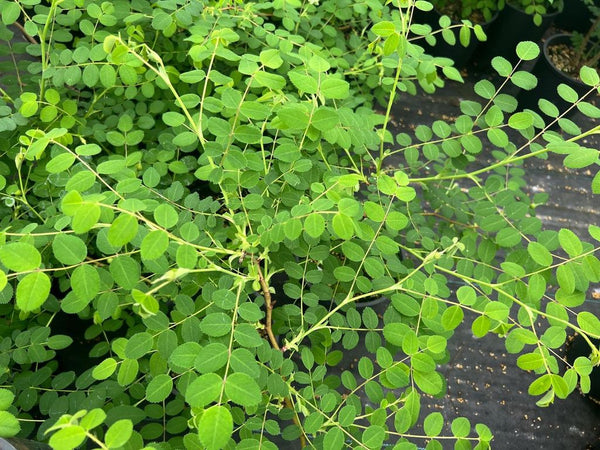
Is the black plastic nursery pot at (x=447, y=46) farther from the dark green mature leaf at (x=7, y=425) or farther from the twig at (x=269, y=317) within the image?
the dark green mature leaf at (x=7, y=425)

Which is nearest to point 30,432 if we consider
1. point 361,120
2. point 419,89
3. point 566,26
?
point 361,120

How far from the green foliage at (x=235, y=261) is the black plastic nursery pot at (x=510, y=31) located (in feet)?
6.22

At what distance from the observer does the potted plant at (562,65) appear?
8.77 ft

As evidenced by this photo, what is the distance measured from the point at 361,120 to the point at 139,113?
2.13 feet

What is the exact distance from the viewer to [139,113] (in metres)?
1.42

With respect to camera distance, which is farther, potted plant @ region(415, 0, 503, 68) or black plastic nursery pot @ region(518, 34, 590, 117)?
potted plant @ region(415, 0, 503, 68)

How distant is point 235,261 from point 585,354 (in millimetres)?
1358

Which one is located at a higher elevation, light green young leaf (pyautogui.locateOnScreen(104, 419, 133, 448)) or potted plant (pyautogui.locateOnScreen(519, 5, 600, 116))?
light green young leaf (pyautogui.locateOnScreen(104, 419, 133, 448))

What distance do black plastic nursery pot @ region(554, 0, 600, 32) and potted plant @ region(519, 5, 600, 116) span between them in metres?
0.50

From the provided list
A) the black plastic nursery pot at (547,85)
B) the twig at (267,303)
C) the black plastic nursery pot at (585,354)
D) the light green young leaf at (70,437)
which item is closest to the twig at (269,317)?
the twig at (267,303)

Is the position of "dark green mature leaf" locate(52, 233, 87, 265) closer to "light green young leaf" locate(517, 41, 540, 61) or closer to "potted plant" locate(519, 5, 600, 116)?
"light green young leaf" locate(517, 41, 540, 61)

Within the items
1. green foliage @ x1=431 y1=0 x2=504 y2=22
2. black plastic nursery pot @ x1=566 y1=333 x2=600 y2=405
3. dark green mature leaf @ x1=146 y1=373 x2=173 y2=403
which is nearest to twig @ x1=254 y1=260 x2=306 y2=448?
dark green mature leaf @ x1=146 y1=373 x2=173 y2=403

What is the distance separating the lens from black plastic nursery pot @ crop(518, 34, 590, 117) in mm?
2656

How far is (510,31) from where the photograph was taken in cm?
297
